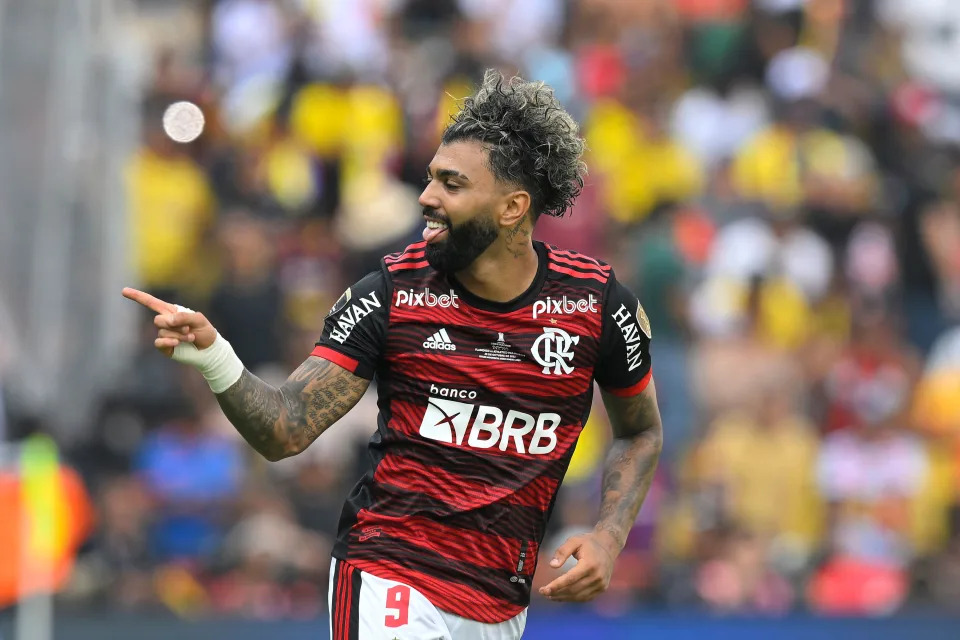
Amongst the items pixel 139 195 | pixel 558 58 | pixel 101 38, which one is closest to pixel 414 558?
pixel 101 38

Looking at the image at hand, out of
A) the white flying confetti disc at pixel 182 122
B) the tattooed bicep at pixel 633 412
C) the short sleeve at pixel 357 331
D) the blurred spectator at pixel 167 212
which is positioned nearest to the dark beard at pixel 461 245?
the short sleeve at pixel 357 331

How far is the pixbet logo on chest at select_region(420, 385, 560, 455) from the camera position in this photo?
5.30 meters

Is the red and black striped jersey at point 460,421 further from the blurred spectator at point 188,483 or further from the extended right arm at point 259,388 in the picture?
the blurred spectator at point 188,483

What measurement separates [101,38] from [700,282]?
5081 mm

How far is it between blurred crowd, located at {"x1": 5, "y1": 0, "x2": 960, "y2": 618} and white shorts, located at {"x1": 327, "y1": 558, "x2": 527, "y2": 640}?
14.9 feet

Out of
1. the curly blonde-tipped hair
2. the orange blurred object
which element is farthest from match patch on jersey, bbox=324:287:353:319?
the orange blurred object

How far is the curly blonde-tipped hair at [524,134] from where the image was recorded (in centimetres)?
543

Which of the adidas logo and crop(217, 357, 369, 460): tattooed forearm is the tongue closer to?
the adidas logo

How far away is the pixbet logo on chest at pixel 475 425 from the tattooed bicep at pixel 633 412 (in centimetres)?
50

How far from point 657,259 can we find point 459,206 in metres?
7.00

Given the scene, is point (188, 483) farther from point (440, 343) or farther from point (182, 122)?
point (440, 343)

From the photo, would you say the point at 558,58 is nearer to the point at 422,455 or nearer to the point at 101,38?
the point at 101,38

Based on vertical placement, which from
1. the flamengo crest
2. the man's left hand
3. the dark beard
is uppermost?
the dark beard

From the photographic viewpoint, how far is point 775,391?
11.4 meters
